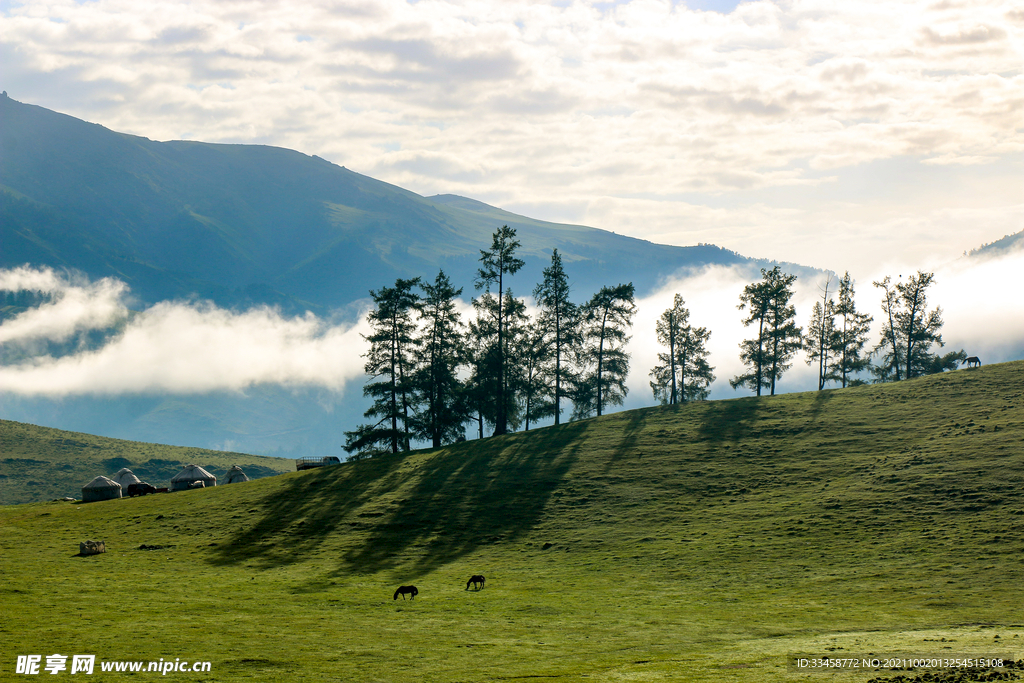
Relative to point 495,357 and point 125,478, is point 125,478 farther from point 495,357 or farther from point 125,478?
point 495,357

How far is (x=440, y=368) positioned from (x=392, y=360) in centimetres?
550

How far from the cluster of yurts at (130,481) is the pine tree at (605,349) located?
47325 millimetres

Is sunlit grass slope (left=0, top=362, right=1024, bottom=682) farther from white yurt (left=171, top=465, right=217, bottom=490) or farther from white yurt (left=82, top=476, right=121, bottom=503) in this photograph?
white yurt (left=171, top=465, right=217, bottom=490)

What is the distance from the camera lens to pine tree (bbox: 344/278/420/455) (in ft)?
269

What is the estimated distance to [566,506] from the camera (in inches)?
2286

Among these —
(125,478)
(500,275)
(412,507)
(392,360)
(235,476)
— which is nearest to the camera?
(412,507)

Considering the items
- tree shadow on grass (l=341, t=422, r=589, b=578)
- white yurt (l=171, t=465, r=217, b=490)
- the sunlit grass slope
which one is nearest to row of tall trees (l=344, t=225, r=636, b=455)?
the sunlit grass slope

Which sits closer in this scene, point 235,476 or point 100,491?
point 100,491

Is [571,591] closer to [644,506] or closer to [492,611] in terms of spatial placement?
[492,611]

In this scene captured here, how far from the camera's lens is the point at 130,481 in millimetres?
104750

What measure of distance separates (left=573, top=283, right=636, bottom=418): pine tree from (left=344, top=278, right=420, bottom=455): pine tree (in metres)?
22.1

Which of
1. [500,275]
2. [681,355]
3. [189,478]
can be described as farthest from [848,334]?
[189,478]

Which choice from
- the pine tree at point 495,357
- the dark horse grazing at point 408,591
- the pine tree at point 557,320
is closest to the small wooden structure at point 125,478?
the pine tree at point 495,357

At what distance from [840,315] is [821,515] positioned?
65022 millimetres
